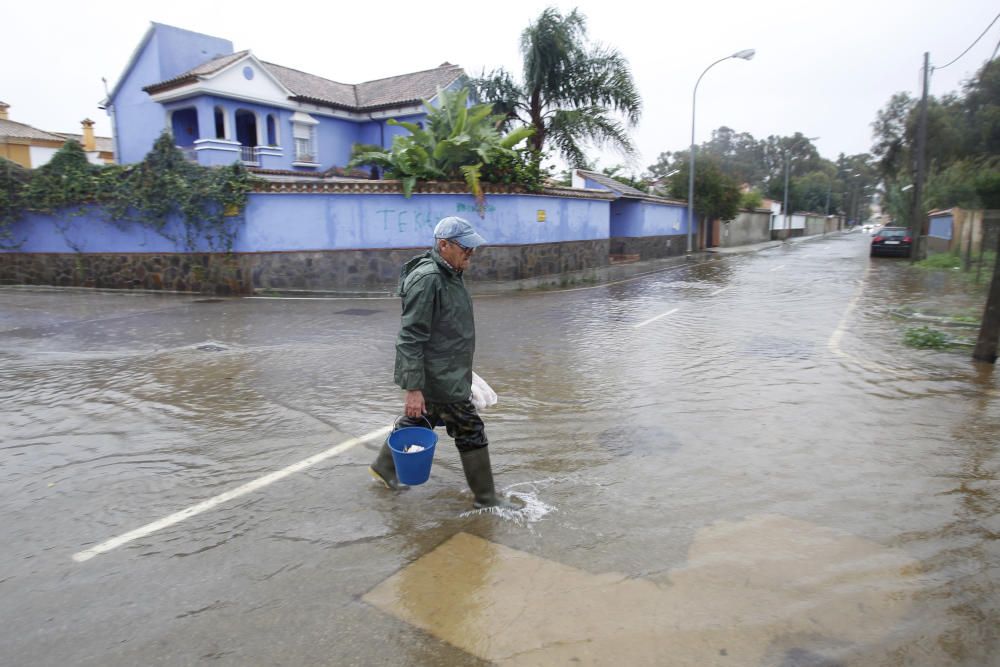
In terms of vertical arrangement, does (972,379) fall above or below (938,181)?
below

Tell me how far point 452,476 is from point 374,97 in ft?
90.1

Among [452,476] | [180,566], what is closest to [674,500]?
[452,476]

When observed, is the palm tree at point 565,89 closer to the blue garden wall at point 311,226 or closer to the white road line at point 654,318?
the blue garden wall at point 311,226

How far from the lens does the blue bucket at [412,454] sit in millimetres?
3730

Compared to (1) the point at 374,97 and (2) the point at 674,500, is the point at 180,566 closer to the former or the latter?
(2) the point at 674,500

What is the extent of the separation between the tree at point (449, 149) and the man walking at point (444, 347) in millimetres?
12219

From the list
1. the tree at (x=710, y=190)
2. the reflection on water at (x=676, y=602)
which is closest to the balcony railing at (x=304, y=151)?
the tree at (x=710, y=190)

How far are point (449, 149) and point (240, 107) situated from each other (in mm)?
12691

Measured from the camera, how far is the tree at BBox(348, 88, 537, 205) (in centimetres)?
1593

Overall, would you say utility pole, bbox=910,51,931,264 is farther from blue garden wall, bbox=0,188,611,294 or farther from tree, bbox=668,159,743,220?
Answer: blue garden wall, bbox=0,188,611,294

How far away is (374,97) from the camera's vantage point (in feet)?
94.3

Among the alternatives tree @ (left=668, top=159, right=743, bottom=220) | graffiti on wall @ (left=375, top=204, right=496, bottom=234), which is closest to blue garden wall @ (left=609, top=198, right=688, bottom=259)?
tree @ (left=668, top=159, right=743, bottom=220)

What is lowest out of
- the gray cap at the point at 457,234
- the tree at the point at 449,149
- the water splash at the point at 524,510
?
the water splash at the point at 524,510

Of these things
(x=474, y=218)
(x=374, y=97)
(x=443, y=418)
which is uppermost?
(x=374, y=97)
